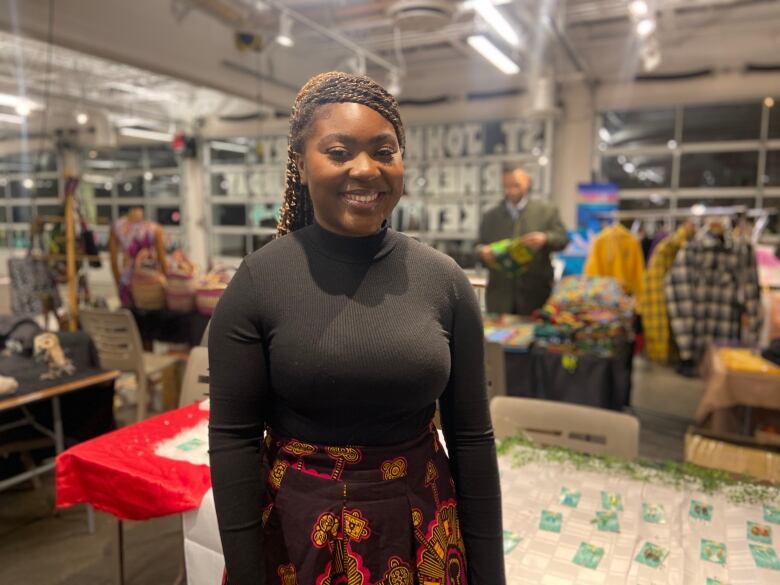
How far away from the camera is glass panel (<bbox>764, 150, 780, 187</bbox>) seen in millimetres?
6844

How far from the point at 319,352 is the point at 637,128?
7952 millimetres

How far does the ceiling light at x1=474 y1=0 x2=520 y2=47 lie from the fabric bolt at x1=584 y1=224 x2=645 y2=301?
196 cm

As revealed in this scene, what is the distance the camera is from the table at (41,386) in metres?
2.47

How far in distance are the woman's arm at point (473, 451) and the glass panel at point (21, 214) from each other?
4908 millimetres

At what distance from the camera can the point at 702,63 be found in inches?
266

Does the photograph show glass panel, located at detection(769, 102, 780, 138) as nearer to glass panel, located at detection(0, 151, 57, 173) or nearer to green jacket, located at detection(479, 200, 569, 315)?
green jacket, located at detection(479, 200, 569, 315)

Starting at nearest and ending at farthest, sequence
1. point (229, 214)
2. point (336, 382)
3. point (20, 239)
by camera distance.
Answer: point (336, 382), point (20, 239), point (229, 214)

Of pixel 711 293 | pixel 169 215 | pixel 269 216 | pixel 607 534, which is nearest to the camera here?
pixel 607 534

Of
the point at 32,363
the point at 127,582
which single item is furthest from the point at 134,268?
the point at 127,582

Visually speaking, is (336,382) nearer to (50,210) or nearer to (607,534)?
(607,534)

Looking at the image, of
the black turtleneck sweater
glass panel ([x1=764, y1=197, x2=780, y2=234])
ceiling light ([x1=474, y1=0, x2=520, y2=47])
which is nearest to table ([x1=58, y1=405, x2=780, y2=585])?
the black turtleneck sweater

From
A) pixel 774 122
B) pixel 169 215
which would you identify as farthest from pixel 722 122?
pixel 169 215

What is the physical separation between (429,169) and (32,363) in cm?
647

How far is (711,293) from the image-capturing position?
3.88 m
